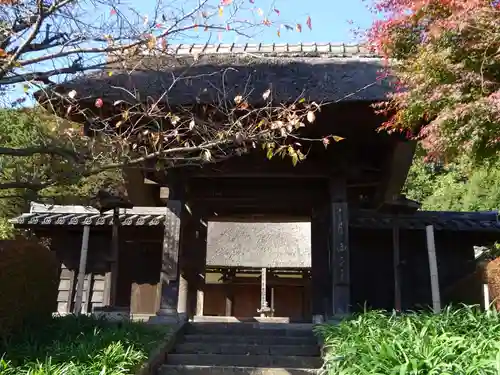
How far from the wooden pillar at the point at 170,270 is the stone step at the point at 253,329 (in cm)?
34

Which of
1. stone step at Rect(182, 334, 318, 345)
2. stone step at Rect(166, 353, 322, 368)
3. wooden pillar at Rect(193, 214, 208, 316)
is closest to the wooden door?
wooden pillar at Rect(193, 214, 208, 316)

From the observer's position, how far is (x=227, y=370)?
5156 millimetres

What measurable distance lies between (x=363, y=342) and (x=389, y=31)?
293 cm

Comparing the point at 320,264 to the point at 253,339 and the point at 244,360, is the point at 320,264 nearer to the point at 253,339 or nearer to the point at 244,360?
the point at 253,339

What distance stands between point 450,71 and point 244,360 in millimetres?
3632

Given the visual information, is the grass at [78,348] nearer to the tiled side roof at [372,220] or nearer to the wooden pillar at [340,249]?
the wooden pillar at [340,249]

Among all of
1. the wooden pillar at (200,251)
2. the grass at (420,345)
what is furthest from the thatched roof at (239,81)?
the wooden pillar at (200,251)

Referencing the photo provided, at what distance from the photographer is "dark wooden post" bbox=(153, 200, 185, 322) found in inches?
260

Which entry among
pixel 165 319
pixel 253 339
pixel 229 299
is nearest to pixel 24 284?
pixel 165 319

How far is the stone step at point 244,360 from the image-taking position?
17.9 ft

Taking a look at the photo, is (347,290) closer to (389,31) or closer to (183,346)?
(183,346)

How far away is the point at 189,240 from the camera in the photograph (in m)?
9.12

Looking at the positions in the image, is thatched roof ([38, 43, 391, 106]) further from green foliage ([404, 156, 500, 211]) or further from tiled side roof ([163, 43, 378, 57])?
green foliage ([404, 156, 500, 211])

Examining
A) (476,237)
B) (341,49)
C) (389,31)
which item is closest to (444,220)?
(476,237)
